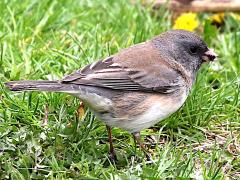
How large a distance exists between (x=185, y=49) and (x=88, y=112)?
2.73ft

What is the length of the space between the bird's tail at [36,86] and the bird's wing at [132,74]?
8 cm

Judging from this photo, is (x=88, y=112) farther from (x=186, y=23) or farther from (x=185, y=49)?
(x=186, y=23)

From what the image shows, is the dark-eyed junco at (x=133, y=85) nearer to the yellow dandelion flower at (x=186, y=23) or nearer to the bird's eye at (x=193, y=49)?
the bird's eye at (x=193, y=49)

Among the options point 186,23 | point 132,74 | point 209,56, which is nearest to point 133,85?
point 132,74

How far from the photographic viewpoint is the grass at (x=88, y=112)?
3900 millimetres

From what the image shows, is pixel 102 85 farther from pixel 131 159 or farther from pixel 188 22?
pixel 188 22

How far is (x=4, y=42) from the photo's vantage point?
17.2 feet

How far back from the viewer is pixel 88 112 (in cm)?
441

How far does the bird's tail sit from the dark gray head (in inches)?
36.3

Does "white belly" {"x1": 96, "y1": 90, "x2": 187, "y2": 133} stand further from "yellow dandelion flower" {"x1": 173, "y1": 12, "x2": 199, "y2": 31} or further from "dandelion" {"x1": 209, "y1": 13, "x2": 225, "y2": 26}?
"dandelion" {"x1": 209, "y1": 13, "x2": 225, "y2": 26}

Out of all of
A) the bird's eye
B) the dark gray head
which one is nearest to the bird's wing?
the dark gray head

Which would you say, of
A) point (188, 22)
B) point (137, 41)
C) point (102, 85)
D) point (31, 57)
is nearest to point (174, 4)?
point (188, 22)

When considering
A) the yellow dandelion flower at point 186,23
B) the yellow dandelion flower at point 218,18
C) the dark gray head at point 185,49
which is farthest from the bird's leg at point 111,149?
the yellow dandelion flower at point 218,18

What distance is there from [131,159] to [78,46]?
1.50 metres
